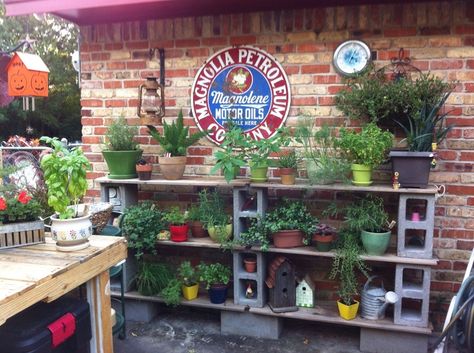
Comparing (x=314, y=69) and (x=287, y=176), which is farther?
(x=314, y=69)

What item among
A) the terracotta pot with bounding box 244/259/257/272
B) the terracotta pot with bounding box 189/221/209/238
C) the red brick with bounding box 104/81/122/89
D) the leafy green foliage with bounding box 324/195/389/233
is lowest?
the terracotta pot with bounding box 244/259/257/272

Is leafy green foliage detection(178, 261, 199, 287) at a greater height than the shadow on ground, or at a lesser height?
greater

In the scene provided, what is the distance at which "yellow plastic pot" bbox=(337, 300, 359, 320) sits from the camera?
307 centimetres

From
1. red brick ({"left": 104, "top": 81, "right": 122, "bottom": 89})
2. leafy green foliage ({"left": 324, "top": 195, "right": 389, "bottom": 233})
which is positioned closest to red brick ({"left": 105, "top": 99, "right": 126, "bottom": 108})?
red brick ({"left": 104, "top": 81, "right": 122, "bottom": 89})

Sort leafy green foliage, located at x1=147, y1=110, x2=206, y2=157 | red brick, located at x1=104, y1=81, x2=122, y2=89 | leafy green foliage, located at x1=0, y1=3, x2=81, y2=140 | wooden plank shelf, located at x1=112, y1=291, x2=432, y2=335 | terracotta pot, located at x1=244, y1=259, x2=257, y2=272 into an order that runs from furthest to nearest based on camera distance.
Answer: leafy green foliage, located at x1=0, y1=3, x2=81, y2=140, red brick, located at x1=104, y1=81, x2=122, y2=89, leafy green foliage, located at x1=147, y1=110, x2=206, y2=157, terracotta pot, located at x1=244, y1=259, x2=257, y2=272, wooden plank shelf, located at x1=112, y1=291, x2=432, y2=335

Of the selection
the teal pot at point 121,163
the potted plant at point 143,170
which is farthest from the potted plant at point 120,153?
the potted plant at point 143,170

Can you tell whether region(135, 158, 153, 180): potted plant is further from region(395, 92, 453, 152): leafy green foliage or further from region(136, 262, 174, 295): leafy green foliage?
region(395, 92, 453, 152): leafy green foliage

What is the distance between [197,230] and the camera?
348 centimetres

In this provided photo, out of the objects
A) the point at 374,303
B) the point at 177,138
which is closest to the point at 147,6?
the point at 177,138

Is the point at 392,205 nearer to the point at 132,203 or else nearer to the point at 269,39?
the point at 269,39

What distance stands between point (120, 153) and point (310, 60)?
1655 mm

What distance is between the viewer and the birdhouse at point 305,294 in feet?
10.7

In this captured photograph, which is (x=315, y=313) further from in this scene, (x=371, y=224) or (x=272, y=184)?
(x=272, y=184)

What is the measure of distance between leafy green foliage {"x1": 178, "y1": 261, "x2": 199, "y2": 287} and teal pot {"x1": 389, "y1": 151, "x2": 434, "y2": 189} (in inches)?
66.6
